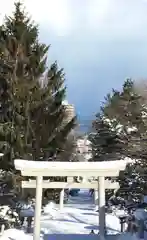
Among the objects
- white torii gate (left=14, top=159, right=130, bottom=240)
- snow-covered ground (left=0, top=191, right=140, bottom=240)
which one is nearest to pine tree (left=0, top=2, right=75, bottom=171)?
snow-covered ground (left=0, top=191, right=140, bottom=240)

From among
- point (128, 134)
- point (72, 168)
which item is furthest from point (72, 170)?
point (128, 134)

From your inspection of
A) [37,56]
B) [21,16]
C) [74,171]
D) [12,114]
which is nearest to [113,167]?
[74,171]

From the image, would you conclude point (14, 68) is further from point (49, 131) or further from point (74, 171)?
point (74, 171)

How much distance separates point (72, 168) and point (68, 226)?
18.8 feet

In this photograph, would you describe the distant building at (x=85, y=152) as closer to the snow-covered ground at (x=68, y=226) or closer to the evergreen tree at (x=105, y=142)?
the evergreen tree at (x=105, y=142)

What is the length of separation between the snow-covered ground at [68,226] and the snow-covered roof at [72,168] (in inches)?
73.0

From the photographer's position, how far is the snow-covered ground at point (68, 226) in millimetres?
13008

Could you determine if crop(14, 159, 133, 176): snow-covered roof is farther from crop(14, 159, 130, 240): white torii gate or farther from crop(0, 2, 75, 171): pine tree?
crop(0, 2, 75, 171): pine tree

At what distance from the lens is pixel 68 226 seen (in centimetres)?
1753

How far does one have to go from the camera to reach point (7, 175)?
1839 centimetres

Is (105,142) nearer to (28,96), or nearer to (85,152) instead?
(28,96)

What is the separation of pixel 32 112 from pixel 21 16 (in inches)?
192

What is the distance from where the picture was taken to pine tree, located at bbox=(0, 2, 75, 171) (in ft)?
64.9

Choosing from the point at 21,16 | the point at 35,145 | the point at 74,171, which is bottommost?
the point at 74,171
